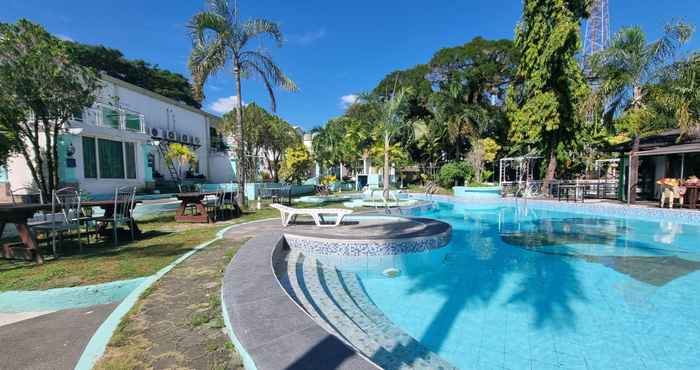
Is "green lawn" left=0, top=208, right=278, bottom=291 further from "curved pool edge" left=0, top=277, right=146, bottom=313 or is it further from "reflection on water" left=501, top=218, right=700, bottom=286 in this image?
"reflection on water" left=501, top=218, right=700, bottom=286

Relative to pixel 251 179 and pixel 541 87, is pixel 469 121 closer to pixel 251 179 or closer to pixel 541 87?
pixel 541 87

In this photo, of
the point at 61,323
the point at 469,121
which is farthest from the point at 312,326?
the point at 469,121

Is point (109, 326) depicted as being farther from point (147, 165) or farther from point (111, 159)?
point (147, 165)

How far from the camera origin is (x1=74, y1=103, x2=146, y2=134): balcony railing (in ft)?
48.4

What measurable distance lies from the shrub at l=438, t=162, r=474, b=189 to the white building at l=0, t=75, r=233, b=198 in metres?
19.6

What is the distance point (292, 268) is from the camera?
16.4ft

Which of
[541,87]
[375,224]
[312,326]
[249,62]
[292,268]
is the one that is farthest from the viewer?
[541,87]

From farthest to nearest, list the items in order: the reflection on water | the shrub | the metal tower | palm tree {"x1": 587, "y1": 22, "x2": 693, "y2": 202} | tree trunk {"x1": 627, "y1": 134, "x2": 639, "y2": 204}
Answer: the metal tower → the shrub → palm tree {"x1": 587, "y1": 22, "x2": 693, "y2": 202} → tree trunk {"x1": 627, "y1": 134, "x2": 639, "y2": 204} → the reflection on water

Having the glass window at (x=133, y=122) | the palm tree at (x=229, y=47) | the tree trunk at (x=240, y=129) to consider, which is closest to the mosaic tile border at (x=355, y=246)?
the tree trunk at (x=240, y=129)

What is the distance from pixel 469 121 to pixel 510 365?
23156 mm

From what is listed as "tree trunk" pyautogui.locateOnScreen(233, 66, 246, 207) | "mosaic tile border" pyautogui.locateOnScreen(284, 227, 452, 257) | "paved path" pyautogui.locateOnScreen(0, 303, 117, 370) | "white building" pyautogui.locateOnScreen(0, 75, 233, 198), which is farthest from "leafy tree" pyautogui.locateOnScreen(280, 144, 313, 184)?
"paved path" pyautogui.locateOnScreen(0, 303, 117, 370)

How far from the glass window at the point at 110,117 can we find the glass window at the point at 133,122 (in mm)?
1187

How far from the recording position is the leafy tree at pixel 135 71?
111ft

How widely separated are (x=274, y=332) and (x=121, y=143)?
766 inches
